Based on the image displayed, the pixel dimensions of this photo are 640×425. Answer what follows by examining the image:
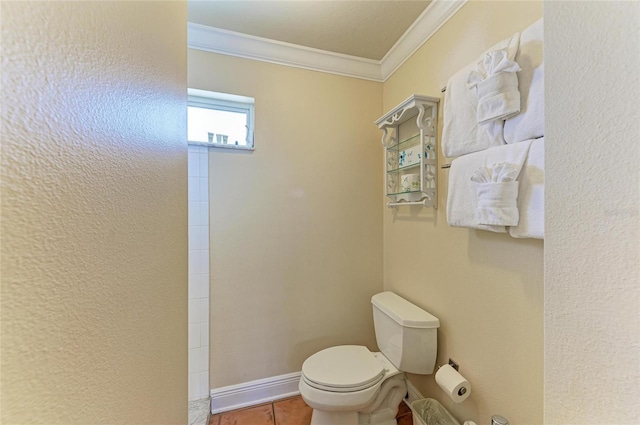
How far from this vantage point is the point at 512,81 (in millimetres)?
783

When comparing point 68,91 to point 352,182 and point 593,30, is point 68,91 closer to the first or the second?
point 593,30

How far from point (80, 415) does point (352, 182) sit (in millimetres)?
1571

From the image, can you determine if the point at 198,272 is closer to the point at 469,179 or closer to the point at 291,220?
the point at 291,220

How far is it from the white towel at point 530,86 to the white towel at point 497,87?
22 millimetres

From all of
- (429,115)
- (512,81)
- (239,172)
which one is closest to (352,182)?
(429,115)

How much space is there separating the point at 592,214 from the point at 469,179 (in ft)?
2.02

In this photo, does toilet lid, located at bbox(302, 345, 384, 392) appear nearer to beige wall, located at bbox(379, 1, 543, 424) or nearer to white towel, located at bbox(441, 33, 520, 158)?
beige wall, located at bbox(379, 1, 543, 424)

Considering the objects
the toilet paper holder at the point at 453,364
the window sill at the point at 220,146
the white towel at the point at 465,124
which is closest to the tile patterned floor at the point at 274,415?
the toilet paper holder at the point at 453,364

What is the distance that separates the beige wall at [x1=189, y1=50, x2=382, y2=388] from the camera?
146 centimetres

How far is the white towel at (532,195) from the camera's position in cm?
72

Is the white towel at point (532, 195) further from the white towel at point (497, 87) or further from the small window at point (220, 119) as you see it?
the small window at point (220, 119)

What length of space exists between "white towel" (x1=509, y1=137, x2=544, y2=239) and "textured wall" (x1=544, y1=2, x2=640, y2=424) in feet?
1.27

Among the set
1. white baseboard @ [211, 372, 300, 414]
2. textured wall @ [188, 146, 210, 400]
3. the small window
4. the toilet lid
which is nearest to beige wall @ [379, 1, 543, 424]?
the toilet lid

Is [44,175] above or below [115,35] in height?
below
